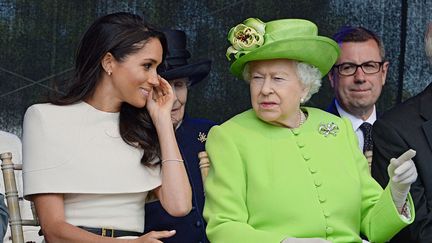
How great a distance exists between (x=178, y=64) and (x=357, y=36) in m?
0.89

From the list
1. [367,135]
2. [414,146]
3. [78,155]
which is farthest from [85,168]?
[367,135]

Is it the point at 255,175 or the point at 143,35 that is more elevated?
the point at 143,35

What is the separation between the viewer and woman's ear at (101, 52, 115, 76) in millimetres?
5426

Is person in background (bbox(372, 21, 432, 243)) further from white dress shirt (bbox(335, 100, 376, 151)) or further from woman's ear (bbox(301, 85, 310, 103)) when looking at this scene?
white dress shirt (bbox(335, 100, 376, 151))

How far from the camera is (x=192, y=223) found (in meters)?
5.87

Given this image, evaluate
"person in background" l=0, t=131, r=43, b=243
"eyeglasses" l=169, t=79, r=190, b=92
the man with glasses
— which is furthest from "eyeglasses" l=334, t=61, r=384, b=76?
"person in background" l=0, t=131, r=43, b=243

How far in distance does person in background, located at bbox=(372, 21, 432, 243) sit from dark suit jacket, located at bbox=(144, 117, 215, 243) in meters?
0.72

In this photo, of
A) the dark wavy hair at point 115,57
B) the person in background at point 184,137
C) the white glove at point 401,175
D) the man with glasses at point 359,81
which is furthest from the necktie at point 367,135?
the dark wavy hair at point 115,57

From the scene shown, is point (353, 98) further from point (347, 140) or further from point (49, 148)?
point (49, 148)

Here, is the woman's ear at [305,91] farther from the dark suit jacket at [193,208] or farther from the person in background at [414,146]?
the dark suit jacket at [193,208]

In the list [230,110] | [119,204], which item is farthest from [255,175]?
[230,110]

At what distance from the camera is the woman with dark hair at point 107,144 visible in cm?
530

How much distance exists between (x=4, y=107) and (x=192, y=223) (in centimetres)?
135

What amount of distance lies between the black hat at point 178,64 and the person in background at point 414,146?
0.80m
